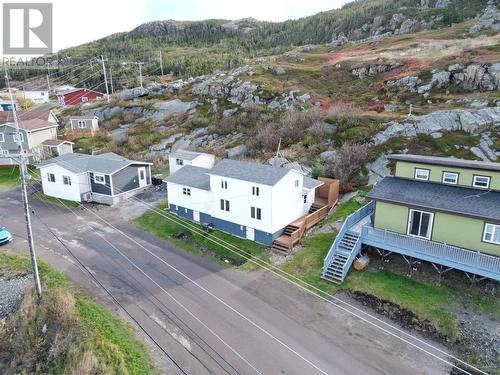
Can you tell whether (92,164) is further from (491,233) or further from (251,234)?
(491,233)

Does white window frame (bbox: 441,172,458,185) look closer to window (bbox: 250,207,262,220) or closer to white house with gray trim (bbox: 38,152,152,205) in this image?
window (bbox: 250,207,262,220)

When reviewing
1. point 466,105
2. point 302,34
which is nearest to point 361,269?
point 466,105

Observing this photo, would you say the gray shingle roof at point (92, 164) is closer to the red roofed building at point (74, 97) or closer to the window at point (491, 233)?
the window at point (491, 233)

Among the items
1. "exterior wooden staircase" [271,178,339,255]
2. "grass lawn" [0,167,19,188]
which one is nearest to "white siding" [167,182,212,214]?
"exterior wooden staircase" [271,178,339,255]

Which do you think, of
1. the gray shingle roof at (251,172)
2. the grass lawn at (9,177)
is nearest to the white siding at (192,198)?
the gray shingle roof at (251,172)

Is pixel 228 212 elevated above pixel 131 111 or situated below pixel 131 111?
below

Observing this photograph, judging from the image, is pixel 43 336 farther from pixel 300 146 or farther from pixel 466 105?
pixel 466 105
